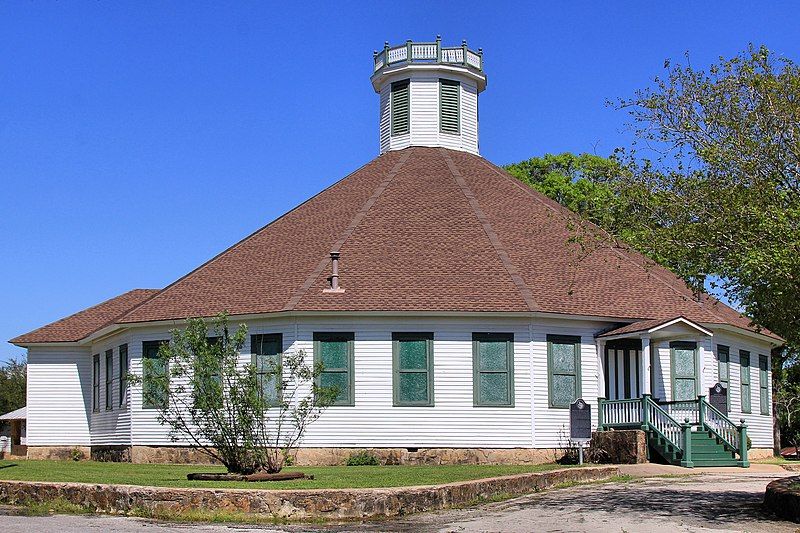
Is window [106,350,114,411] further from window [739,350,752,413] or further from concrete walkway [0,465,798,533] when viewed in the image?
window [739,350,752,413]

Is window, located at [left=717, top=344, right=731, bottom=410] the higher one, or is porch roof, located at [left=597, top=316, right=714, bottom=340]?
porch roof, located at [left=597, top=316, right=714, bottom=340]

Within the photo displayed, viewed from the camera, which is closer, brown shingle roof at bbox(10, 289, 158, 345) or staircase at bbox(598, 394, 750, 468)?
staircase at bbox(598, 394, 750, 468)

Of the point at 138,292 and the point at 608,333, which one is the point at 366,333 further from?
the point at 138,292

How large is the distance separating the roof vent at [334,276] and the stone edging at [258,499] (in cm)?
1117

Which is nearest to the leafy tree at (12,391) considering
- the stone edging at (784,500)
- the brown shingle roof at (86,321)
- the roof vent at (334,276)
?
the brown shingle roof at (86,321)

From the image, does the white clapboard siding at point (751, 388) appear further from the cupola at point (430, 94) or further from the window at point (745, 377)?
the cupola at point (430, 94)

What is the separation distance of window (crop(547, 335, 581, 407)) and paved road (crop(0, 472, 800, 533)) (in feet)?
30.0

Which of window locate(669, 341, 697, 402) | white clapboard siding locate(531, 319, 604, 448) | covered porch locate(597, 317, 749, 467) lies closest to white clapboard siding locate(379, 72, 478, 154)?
white clapboard siding locate(531, 319, 604, 448)

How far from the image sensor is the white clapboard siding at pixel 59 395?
3538 cm

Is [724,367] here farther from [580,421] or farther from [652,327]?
[580,421]

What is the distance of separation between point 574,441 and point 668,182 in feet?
38.6

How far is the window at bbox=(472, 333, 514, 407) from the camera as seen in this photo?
2833cm

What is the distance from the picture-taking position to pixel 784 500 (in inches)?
613

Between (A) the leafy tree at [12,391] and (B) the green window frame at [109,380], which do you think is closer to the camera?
(B) the green window frame at [109,380]
